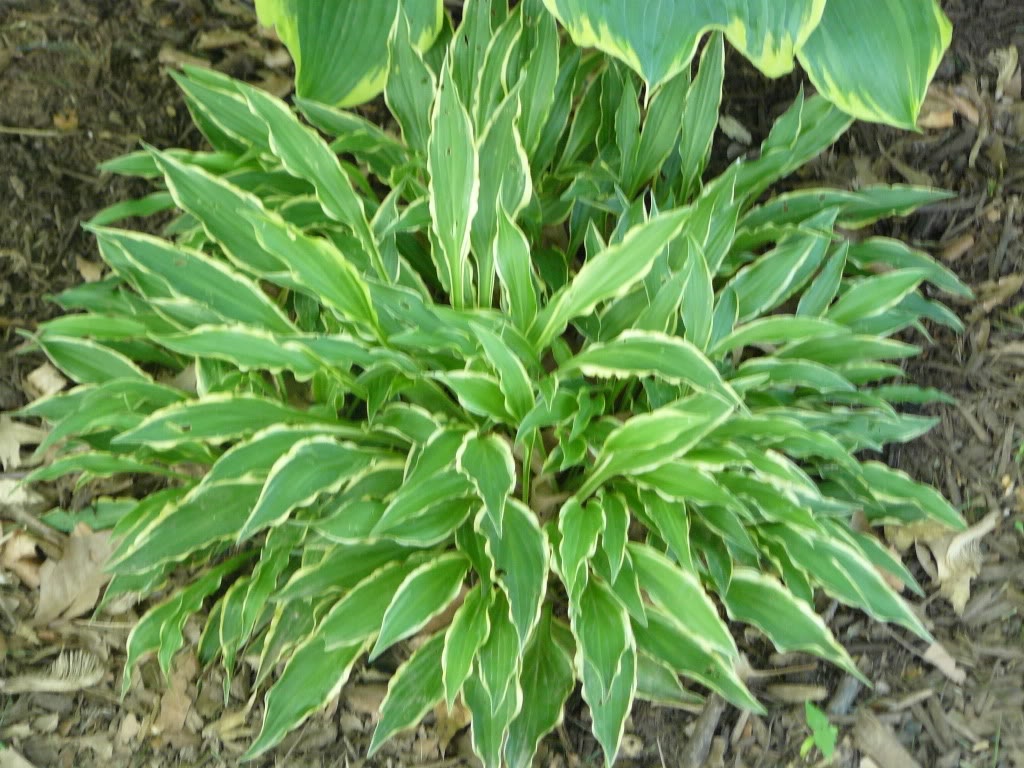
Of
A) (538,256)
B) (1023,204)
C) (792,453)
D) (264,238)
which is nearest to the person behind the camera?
(264,238)

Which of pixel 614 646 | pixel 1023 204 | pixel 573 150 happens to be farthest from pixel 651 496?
pixel 1023 204

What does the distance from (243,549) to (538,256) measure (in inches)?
26.0

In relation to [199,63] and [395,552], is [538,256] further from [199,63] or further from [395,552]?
[199,63]

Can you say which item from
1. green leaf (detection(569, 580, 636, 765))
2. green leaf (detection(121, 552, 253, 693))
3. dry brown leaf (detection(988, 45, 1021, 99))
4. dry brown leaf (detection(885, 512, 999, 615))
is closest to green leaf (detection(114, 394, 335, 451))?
green leaf (detection(121, 552, 253, 693))

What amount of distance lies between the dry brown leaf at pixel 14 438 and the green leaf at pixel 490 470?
0.87 m

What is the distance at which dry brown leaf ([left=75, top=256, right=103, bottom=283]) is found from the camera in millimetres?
1432

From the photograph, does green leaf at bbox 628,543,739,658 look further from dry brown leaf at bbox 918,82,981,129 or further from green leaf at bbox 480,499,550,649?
dry brown leaf at bbox 918,82,981,129

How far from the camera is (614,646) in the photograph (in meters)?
1.01

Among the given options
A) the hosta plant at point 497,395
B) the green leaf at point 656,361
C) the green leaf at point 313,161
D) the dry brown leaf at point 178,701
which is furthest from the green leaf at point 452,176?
the dry brown leaf at point 178,701

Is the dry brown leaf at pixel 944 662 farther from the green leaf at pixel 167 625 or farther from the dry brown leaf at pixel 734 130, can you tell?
the green leaf at pixel 167 625

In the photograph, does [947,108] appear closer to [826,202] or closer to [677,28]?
[826,202]

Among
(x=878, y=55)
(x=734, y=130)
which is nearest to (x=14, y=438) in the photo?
(x=734, y=130)

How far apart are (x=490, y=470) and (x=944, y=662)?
3.00 feet

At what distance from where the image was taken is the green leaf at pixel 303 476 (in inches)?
37.6
